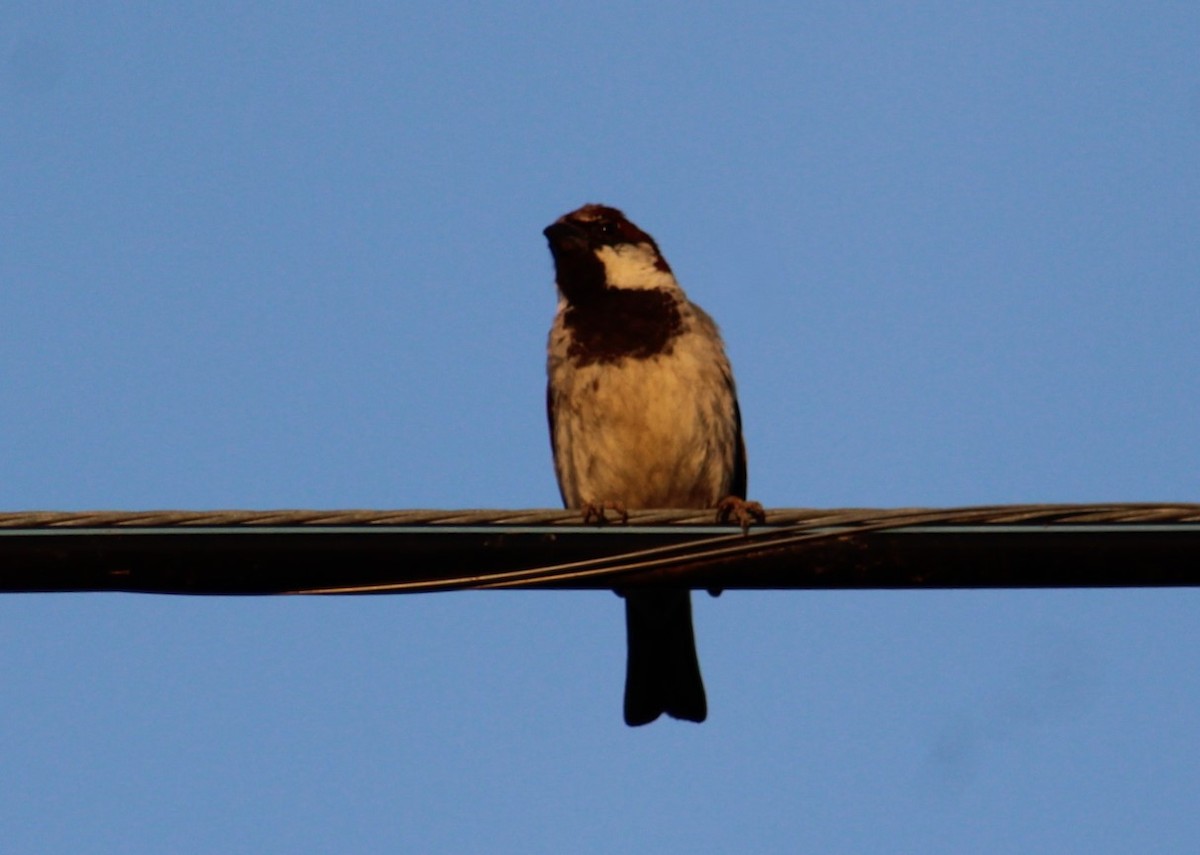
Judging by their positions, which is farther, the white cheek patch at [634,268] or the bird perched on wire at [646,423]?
the white cheek patch at [634,268]

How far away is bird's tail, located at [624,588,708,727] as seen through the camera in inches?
263

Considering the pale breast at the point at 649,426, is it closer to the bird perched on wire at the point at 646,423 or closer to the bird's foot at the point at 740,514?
the bird perched on wire at the point at 646,423

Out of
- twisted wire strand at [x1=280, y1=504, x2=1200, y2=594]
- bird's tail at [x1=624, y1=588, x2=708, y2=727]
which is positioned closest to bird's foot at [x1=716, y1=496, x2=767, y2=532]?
twisted wire strand at [x1=280, y1=504, x2=1200, y2=594]

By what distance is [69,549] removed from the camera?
12.6 feet

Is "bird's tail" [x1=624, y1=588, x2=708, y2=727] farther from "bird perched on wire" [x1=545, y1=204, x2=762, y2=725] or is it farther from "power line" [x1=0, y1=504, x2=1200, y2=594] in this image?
"power line" [x1=0, y1=504, x2=1200, y2=594]

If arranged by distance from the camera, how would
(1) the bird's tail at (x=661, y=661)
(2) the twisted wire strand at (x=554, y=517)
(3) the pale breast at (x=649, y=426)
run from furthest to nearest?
(3) the pale breast at (x=649, y=426) < (1) the bird's tail at (x=661, y=661) < (2) the twisted wire strand at (x=554, y=517)

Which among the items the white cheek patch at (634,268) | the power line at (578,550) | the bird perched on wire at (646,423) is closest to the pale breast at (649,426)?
the bird perched on wire at (646,423)

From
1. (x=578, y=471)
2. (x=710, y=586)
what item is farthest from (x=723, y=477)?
(x=710, y=586)

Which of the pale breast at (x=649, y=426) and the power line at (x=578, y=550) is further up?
the pale breast at (x=649, y=426)

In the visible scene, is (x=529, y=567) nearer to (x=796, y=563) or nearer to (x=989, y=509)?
(x=796, y=563)

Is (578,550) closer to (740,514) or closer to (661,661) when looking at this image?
(740,514)

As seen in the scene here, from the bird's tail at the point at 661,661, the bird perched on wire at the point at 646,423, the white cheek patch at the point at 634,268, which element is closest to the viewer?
the bird's tail at the point at 661,661

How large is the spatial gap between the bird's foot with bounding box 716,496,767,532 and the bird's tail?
1.38 m

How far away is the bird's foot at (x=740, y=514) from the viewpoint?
4016mm
